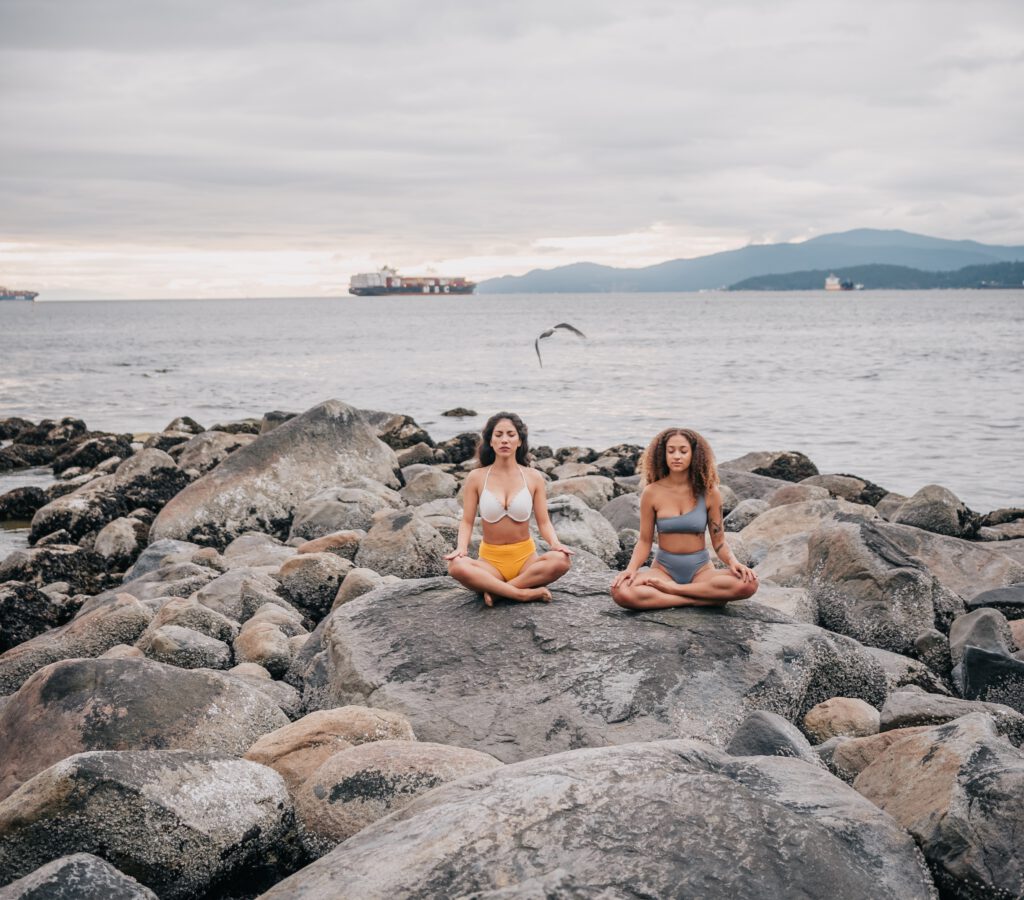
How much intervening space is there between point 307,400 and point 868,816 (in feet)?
118

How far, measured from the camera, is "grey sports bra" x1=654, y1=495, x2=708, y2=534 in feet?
23.5

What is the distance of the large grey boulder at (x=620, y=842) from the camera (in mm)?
3555

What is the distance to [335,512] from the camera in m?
13.3

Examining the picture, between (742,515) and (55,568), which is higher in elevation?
(742,515)

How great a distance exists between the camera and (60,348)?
246 ft

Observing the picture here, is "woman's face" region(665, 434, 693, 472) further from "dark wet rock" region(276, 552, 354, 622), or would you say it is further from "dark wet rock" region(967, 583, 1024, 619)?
"dark wet rock" region(967, 583, 1024, 619)

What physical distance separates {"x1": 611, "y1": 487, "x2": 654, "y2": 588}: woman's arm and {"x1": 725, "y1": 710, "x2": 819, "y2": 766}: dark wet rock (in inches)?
66.6

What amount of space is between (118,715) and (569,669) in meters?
2.66

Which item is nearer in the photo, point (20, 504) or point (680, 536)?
point (680, 536)

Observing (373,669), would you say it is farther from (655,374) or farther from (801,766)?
(655,374)

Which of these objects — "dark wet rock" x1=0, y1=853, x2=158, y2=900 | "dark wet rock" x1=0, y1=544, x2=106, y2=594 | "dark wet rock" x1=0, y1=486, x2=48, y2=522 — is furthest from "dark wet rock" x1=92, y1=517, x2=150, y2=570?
"dark wet rock" x1=0, y1=853, x2=158, y2=900

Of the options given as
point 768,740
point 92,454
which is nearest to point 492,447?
point 768,740

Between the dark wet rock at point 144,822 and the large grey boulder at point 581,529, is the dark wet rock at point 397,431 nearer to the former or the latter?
the large grey boulder at point 581,529

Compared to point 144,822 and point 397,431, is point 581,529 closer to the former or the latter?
point 144,822
